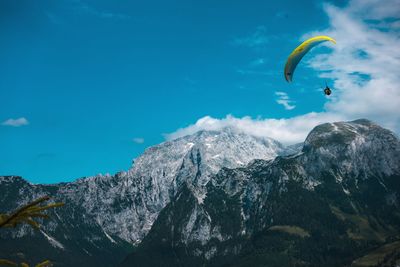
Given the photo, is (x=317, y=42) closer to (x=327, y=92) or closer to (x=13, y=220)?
(x=327, y=92)

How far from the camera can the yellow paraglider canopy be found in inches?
2314

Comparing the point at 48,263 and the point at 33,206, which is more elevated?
the point at 33,206

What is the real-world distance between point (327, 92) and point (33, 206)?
184 ft

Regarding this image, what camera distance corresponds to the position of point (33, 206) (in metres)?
15.3

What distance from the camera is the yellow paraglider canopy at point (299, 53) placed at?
58.8 metres

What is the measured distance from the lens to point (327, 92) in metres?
65.8

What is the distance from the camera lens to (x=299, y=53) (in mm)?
62375

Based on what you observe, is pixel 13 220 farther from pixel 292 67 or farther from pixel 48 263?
pixel 292 67

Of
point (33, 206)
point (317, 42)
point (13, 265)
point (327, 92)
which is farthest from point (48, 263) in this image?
point (327, 92)

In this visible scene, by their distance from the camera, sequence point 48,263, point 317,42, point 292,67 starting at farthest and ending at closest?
point 292,67 < point 317,42 < point 48,263

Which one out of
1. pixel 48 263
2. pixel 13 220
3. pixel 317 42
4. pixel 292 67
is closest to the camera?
pixel 13 220

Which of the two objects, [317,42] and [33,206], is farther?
[317,42]

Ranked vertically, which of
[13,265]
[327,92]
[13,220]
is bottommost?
[13,265]

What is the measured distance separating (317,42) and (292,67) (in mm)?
6810
